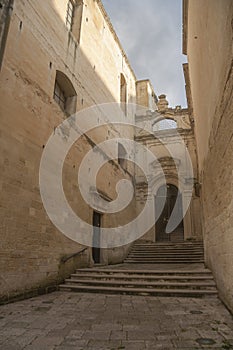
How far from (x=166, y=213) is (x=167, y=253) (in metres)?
6.26

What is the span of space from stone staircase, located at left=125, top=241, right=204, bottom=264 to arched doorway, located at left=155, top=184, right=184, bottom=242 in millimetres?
2770

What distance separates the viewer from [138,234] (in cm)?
1380

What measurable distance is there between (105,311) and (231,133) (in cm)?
360

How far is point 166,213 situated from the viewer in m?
17.3

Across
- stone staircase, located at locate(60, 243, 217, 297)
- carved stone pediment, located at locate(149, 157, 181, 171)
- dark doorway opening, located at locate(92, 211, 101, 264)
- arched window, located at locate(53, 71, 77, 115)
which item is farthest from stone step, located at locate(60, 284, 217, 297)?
carved stone pediment, located at locate(149, 157, 181, 171)

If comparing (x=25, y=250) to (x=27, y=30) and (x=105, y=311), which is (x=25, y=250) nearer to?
(x=105, y=311)

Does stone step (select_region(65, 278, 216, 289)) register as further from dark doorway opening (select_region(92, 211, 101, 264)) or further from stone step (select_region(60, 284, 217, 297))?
dark doorway opening (select_region(92, 211, 101, 264))

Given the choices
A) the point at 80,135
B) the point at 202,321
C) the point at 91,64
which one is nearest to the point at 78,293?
the point at 202,321

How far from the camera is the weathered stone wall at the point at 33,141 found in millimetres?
5359

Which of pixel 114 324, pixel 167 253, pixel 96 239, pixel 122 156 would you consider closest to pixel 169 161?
pixel 122 156

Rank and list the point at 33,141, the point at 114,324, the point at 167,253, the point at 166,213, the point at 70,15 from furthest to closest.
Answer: the point at 166,213 → the point at 167,253 → the point at 70,15 → the point at 33,141 → the point at 114,324

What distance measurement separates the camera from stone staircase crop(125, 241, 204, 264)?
10328 millimetres

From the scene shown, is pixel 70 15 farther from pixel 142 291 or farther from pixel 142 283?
pixel 142 291

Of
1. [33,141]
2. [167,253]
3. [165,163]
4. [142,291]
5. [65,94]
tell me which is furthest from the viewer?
[165,163]
